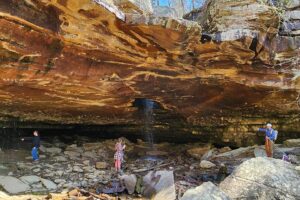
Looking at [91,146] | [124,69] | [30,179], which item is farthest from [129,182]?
[91,146]

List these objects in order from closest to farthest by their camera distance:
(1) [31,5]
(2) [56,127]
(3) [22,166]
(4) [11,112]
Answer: (1) [31,5]
(3) [22,166]
(4) [11,112]
(2) [56,127]

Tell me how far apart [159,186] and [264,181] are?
2.70 meters

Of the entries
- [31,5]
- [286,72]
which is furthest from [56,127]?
[286,72]

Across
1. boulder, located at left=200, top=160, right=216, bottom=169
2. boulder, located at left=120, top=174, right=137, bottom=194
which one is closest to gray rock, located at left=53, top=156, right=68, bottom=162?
boulder, located at left=120, top=174, right=137, bottom=194

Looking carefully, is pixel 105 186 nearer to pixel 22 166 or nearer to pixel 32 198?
pixel 32 198

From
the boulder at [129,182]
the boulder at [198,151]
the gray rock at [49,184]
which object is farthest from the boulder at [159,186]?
the boulder at [198,151]

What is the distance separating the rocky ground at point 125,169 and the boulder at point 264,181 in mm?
253

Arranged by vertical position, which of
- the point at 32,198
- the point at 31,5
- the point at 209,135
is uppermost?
the point at 31,5

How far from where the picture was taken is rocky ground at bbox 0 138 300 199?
8.73 meters

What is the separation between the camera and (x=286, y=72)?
10.4 meters

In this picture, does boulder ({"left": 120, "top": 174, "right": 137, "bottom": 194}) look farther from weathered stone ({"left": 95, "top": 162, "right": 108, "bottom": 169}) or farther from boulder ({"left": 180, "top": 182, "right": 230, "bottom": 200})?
boulder ({"left": 180, "top": 182, "right": 230, "bottom": 200})

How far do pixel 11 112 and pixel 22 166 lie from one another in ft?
7.53

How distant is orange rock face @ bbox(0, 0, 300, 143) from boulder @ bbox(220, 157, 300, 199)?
3.38m

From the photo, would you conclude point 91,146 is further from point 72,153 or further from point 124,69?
point 124,69
